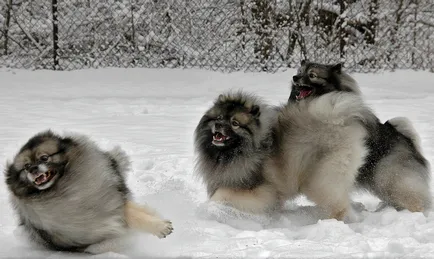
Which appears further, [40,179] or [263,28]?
[263,28]

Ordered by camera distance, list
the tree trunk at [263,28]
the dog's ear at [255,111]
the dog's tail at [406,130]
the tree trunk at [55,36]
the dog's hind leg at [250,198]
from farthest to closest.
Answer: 1. the tree trunk at [263,28]
2. the tree trunk at [55,36]
3. the dog's tail at [406,130]
4. the dog's ear at [255,111]
5. the dog's hind leg at [250,198]

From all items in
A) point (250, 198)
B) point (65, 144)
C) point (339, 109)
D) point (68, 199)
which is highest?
point (339, 109)

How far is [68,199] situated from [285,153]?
4.92ft

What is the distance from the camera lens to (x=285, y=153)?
379 cm

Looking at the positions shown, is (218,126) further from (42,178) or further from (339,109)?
(42,178)

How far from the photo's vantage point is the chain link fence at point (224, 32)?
8.77 meters

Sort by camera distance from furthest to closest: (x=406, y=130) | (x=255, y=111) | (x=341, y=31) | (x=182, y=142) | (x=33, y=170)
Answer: (x=341, y=31)
(x=182, y=142)
(x=406, y=130)
(x=255, y=111)
(x=33, y=170)

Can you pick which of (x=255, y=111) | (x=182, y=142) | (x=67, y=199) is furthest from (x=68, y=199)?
(x=182, y=142)

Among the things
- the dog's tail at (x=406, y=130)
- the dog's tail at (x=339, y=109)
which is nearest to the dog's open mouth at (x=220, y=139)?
the dog's tail at (x=339, y=109)

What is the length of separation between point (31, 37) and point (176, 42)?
83.6 inches

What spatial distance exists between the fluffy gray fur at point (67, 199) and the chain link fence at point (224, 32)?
599cm

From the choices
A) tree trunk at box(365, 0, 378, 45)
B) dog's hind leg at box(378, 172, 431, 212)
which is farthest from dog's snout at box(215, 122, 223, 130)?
tree trunk at box(365, 0, 378, 45)

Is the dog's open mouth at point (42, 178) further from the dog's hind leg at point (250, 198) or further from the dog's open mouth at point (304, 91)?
the dog's open mouth at point (304, 91)

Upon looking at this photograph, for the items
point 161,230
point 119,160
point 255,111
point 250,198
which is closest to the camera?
point 161,230
